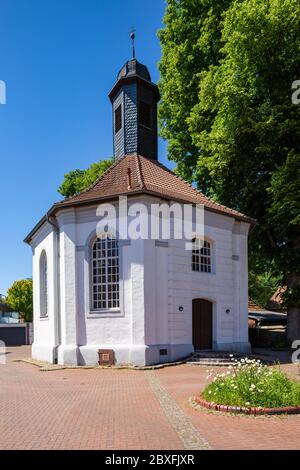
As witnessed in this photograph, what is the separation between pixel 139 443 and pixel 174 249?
35.9 ft

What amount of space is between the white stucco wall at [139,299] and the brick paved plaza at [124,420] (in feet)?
11.2

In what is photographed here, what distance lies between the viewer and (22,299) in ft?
203

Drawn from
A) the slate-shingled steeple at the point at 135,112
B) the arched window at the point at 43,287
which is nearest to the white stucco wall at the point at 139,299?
the arched window at the point at 43,287

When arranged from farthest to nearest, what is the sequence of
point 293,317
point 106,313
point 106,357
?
point 293,317 → point 106,313 → point 106,357

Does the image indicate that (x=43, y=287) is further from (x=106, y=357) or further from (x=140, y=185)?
(x=140, y=185)

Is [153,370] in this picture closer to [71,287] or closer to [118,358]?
[118,358]

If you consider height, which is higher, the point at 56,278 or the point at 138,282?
the point at 56,278

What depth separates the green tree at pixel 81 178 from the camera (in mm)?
32188

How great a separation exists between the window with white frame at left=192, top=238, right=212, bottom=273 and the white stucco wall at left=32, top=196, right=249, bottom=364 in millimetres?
261

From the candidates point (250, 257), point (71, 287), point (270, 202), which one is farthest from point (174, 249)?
point (250, 257)

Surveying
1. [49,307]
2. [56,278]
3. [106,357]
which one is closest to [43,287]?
[49,307]

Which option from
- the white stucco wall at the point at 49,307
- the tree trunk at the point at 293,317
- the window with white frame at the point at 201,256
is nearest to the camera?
the white stucco wall at the point at 49,307

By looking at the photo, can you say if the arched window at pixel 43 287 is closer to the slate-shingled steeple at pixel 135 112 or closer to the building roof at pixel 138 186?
the building roof at pixel 138 186

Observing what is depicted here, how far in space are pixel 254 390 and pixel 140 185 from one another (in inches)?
389
